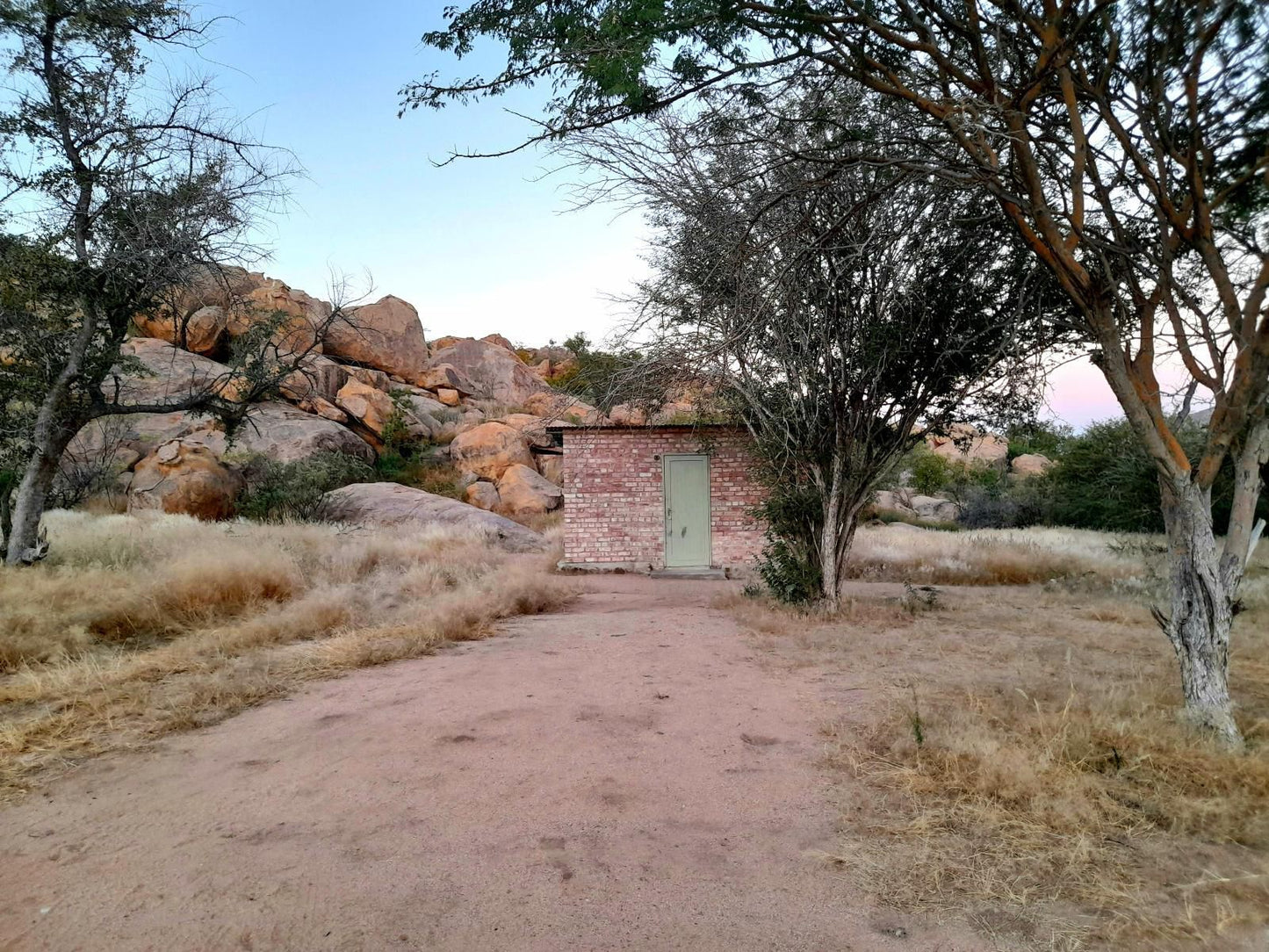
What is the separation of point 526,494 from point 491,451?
3.27 metres

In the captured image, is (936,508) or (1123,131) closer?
(1123,131)

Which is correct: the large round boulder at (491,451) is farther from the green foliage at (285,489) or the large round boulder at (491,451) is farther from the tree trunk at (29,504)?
the tree trunk at (29,504)

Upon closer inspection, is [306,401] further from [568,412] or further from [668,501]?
[668,501]

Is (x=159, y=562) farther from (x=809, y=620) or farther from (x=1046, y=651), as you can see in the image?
(x=1046, y=651)

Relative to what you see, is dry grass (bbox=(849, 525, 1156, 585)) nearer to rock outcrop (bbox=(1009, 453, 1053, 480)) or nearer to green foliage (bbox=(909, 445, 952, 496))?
green foliage (bbox=(909, 445, 952, 496))

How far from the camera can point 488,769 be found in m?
3.59

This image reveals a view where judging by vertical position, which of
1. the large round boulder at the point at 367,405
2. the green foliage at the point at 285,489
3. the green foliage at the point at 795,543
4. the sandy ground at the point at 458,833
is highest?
the large round boulder at the point at 367,405

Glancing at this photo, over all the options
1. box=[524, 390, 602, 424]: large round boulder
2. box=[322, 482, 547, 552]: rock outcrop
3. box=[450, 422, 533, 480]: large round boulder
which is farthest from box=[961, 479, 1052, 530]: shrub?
box=[450, 422, 533, 480]: large round boulder

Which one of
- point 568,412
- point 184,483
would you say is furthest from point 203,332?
point 568,412

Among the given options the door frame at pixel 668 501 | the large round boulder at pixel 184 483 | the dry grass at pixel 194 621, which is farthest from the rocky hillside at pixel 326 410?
the dry grass at pixel 194 621

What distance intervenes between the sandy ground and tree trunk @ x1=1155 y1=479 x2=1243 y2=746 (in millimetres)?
2004

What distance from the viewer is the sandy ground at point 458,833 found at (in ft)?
7.51

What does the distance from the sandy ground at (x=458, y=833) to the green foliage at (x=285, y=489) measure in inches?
583

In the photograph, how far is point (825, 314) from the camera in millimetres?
8008
